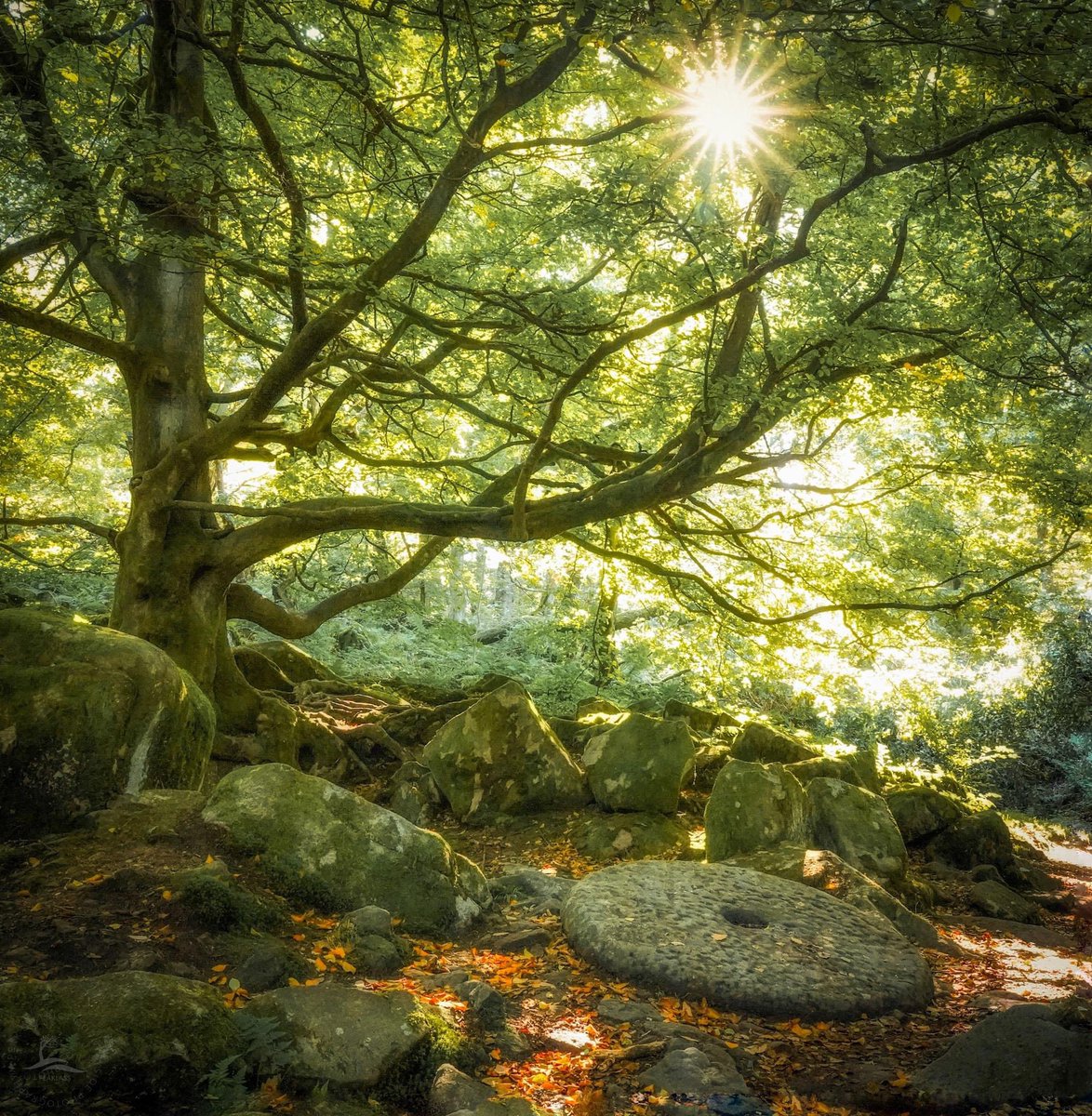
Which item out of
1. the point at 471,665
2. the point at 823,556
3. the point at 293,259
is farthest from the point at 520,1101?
the point at 471,665

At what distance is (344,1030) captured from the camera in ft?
10.1

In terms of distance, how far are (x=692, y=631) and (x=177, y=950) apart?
939cm

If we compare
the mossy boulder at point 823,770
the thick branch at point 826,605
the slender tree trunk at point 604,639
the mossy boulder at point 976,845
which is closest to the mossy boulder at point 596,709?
the slender tree trunk at point 604,639

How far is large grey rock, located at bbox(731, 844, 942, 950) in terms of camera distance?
6.23 m

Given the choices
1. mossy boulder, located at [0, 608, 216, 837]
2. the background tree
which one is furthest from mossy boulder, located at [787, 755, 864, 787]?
mossy boulder, located at [0, 608, 216, 837]

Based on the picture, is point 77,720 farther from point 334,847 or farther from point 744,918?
point 744,918

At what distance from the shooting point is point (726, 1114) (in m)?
3.23

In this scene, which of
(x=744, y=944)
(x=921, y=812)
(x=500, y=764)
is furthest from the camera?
(x=921, y=812)

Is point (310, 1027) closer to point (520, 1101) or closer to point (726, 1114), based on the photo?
point (520, 1101)

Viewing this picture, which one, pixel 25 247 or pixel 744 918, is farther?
pixel 25 247

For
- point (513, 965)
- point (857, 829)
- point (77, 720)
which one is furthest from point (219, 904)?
point (857, 829)

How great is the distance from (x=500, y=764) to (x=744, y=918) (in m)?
3.78

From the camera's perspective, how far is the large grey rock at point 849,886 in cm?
623

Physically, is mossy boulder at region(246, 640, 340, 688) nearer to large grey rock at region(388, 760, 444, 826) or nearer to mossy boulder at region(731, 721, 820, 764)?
large grey rock at region(388, 760, 444, 826)
